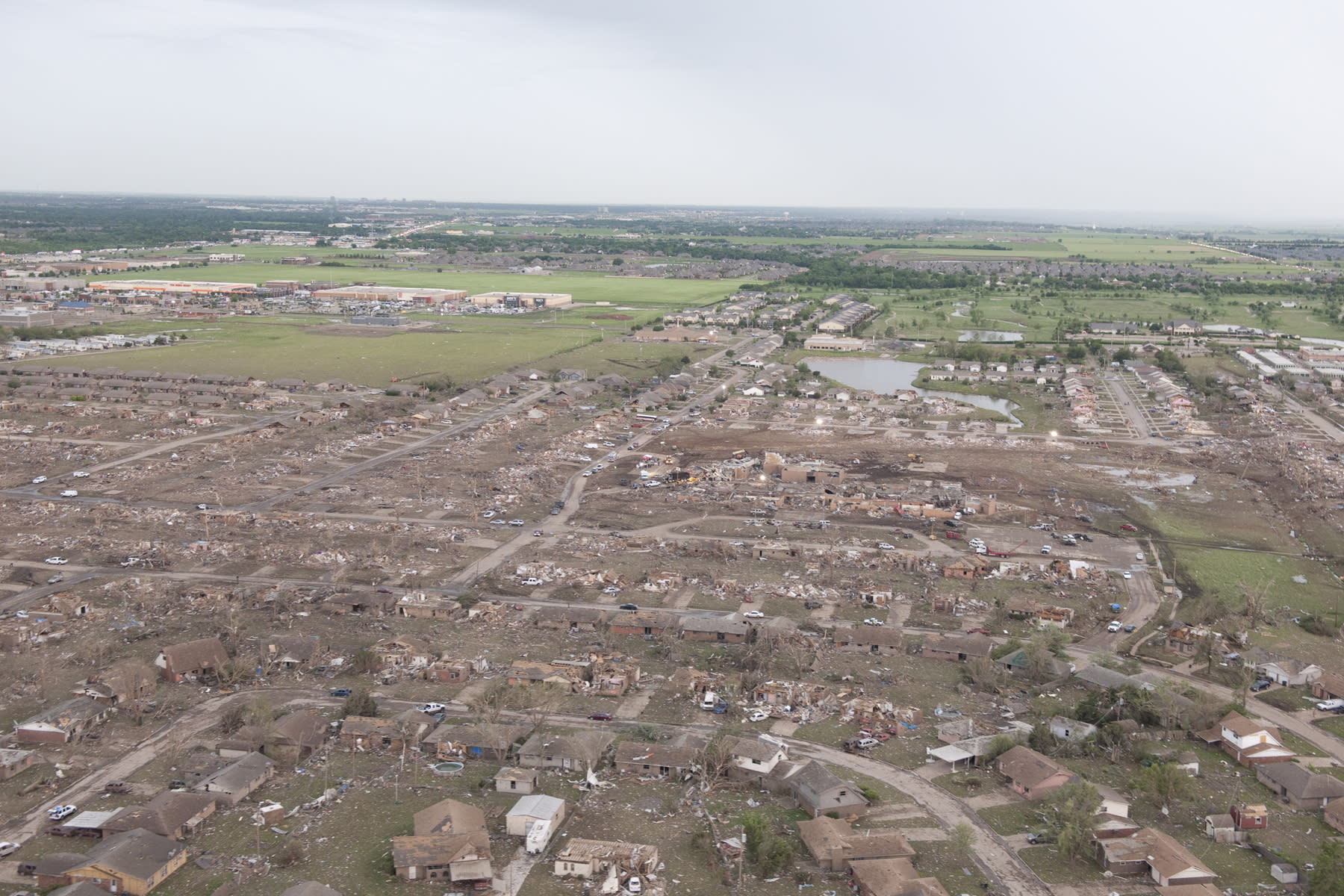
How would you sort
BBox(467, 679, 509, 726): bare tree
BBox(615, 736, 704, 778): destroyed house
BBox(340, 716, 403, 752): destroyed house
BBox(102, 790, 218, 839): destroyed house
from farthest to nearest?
BBox(467, 679, 509, 726): bare tree < BBox(340, 716, 403, 752): destroyed house < BBox(615, 736, 704, 778): destroyed house < BBox(102, 790, 218, 839): destroyed house

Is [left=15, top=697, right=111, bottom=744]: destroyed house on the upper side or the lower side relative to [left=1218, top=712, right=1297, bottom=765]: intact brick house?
upper

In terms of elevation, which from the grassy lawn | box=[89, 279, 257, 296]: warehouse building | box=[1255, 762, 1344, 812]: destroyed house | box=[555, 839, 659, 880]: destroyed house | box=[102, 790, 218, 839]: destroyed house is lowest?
box=[1255, 762, 1344, 812]: destroyed house

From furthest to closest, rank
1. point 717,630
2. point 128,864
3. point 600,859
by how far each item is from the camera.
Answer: point 717,630
point 600,859
point 128,864

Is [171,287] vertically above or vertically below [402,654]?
above

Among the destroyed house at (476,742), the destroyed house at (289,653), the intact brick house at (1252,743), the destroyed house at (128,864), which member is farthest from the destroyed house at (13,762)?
the intact brick house at (1252,743)

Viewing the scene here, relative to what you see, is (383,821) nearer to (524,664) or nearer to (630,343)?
(524,664)

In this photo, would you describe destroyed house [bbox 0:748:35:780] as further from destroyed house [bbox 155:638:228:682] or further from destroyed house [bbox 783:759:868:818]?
destroyed house [bbox 783:759:868:818]

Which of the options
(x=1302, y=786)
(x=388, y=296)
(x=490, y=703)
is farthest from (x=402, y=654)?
(x=388, y=296)

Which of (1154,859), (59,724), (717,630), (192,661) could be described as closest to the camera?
(1154,859)

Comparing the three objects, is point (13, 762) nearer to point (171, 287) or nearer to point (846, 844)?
point (846, 844)

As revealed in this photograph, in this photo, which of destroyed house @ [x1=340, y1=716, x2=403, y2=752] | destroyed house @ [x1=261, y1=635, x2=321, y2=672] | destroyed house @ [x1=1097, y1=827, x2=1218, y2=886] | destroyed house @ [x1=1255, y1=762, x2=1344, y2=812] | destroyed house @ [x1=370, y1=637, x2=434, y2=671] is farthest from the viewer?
destroyed house @ [x1=370, y1=637, x2=434, y2=671]

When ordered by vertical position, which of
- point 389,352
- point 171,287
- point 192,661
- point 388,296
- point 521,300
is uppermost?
point 171,287

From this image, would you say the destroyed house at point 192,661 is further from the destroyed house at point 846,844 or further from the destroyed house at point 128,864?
the destroyed house at point 846,844

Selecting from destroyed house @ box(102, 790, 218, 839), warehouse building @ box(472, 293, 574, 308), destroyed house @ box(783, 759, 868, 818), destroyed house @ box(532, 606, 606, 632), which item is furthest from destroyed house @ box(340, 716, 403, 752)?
warehouse building @ box(472, 293, 574, 308)
